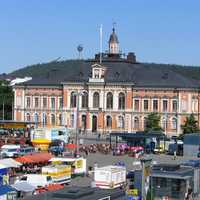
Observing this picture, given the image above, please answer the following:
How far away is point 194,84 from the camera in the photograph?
72250mm

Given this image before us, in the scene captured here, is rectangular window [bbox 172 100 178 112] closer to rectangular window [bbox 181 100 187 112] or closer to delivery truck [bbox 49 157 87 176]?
rectangular window [bbox 181 100 187 112]

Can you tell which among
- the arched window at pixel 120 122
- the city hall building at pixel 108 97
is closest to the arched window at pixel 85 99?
the city hall building at pixel 108 97

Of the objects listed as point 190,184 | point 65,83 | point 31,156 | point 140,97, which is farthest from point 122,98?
point 190,184

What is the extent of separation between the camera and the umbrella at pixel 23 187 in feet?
96.8

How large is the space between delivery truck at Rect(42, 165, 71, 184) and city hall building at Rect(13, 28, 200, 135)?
3566 centimetres

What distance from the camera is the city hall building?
71375 millimetres

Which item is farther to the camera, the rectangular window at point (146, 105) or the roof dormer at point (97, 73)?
the roof dormer at point (97, 73)

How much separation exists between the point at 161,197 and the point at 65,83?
46.2 meters

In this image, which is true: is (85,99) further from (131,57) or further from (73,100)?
(131,57)

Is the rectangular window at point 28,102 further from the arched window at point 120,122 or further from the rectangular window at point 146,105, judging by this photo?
the rectangular window at point 146,105

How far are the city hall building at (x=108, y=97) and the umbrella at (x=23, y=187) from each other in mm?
40649

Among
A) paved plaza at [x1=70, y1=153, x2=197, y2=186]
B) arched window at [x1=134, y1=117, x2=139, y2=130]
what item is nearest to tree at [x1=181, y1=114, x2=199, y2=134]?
arched window at [x1=134, y1=117, x2=139, y2=130]

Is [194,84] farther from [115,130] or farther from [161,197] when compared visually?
[161,197]

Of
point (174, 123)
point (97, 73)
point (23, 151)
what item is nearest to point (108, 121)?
point (97, 73)
